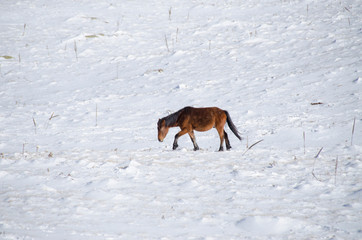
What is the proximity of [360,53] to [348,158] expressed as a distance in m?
8.14

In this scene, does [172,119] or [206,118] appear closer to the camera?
[206,118]

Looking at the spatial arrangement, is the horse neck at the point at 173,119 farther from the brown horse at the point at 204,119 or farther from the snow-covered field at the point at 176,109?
the snow-covered field at the point at 176,109

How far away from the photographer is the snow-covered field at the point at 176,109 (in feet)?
14.6

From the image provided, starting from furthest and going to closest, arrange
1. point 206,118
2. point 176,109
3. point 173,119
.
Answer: point 176,109 → point 173,119 → point 206,118

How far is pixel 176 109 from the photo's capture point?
11.5 meters

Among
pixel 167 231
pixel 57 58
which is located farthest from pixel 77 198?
pixel 57 58

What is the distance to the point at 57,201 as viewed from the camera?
16.0 feet

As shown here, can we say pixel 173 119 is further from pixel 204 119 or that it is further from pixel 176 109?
pixel 176 109

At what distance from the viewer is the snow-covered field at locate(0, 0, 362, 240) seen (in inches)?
175

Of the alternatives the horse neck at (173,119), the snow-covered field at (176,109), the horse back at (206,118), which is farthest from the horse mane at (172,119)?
the snow-covered field at (176,109)

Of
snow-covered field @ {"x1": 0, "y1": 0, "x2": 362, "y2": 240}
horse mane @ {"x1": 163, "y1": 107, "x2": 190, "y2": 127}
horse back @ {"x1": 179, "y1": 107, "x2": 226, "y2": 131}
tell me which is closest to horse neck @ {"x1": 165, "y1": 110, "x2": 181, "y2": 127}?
horse mane @ {"x1": 163, "y1": 107, "x2": 190, "y2": 127}

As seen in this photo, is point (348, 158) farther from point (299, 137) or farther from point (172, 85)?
point (172, 85)

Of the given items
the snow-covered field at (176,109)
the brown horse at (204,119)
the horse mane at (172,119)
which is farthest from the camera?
the horse mane at (172,119)

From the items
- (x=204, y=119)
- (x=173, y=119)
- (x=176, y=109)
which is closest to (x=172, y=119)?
(x=173, y=119)
